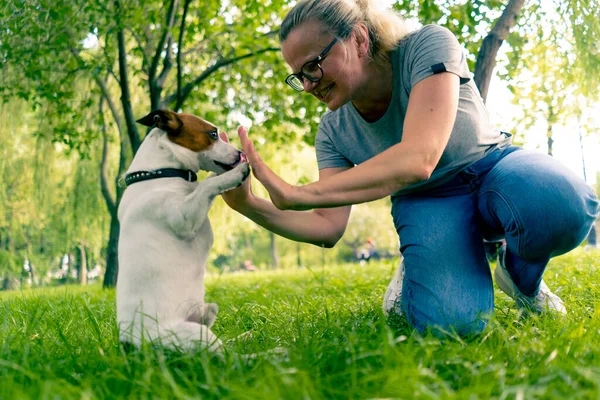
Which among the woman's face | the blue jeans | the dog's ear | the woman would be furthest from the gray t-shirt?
the dog's ear

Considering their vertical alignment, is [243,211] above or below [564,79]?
below

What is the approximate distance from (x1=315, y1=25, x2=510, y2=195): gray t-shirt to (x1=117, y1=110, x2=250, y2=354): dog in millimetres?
867

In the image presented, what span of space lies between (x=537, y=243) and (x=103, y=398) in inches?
79.2

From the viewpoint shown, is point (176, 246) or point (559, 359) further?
point (176, 246)

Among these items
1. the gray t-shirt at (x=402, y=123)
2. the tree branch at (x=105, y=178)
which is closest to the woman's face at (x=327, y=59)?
the gray t-shirt at (x=402, y=123)

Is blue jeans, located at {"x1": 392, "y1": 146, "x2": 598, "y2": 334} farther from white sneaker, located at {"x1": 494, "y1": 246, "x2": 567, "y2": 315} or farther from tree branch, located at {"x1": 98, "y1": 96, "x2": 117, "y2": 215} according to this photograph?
tree branch, located at {"x1": 98, "y1": 96, "x2": 117, "y2": 215}

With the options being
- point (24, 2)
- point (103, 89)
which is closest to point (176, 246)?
point (24, 2)

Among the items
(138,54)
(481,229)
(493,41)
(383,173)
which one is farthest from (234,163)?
(138,54)

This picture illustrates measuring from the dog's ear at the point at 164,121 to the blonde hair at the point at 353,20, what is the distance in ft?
2.22

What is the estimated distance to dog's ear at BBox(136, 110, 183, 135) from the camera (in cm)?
263

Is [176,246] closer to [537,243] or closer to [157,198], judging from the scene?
[157,198]

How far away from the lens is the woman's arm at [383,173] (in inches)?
85.0

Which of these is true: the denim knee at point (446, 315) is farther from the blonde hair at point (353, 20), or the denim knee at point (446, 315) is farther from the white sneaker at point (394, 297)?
the blonde hair at point (353, 20)

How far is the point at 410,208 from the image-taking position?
9.95 ft
